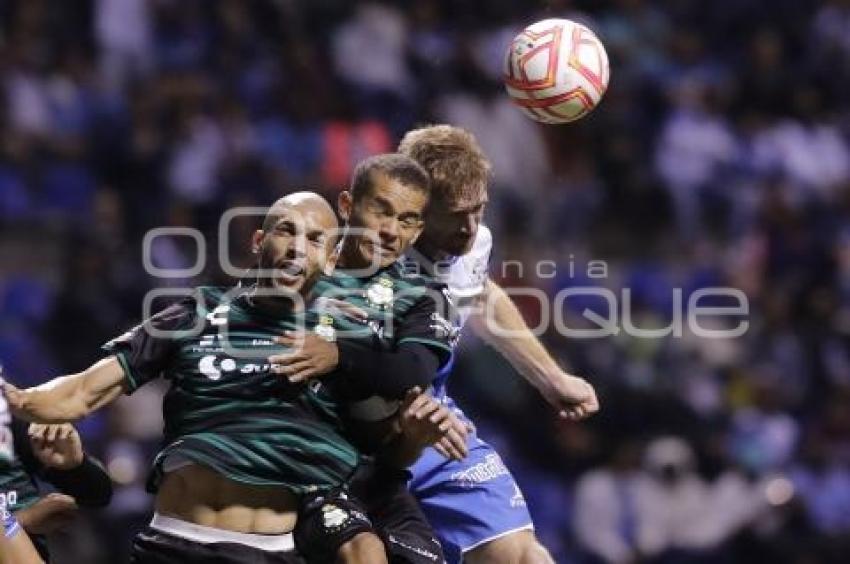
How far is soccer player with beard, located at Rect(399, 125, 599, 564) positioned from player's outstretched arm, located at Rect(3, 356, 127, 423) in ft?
5.15

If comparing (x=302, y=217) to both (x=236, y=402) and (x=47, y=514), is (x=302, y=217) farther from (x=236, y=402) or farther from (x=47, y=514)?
(x=47, y=514)

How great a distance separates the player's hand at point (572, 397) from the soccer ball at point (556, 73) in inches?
46.4

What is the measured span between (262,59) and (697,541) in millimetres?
5574

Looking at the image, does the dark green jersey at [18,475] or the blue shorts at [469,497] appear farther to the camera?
the blue shorts at [469,497]

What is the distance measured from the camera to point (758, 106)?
16828mm

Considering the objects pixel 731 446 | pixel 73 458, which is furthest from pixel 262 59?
pixel 73 458

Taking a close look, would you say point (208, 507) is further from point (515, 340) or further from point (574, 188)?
point (574, 188)

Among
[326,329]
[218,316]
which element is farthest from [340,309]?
[218,316]

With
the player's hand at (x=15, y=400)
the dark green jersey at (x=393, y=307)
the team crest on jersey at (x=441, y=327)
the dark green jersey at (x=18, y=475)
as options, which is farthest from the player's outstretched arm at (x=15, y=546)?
the team crest on jersey at (x=441, y=327)

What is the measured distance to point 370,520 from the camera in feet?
21.3

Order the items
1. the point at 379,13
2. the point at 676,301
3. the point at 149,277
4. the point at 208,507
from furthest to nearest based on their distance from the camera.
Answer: the point at 379,13
the point at 676,301
the point at 149,277
the point at 208,507

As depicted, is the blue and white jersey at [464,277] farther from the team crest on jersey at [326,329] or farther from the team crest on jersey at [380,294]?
the team crest on jersey at [326,329]

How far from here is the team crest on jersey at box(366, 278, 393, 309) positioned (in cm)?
651

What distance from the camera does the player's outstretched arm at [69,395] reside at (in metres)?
5.97
